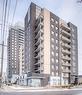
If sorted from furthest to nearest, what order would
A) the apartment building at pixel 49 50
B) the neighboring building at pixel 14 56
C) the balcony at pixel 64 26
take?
the neighboring building at pixel 14 56
the balcony at pixel 64 26
the apartment building at pixel 49 50

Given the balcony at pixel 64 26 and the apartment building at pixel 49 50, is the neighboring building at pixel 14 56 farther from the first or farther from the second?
the balcony at pixel 64 26

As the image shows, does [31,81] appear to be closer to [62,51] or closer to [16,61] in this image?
[62,51]

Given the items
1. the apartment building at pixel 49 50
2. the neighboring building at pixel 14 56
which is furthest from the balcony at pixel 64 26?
the neighboring building at pixel 14 56

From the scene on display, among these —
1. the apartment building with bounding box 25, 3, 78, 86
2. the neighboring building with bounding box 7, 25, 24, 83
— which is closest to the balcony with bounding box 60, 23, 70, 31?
the apartment building with bounding box 25, 3, 78, 86

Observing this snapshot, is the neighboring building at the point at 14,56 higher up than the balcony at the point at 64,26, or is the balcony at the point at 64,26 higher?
the balcony at the point at 64,26

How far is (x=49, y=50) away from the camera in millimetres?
42906

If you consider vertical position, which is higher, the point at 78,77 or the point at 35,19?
the point at 35,19

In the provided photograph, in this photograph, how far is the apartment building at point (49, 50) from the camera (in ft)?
137

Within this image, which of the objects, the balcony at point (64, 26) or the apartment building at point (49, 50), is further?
the balcony at point (64, 26)

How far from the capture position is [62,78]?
45812 mm

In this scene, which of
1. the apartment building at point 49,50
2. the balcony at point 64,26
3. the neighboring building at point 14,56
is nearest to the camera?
the apartment building at point 49,50

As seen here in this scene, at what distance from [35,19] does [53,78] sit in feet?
51.9

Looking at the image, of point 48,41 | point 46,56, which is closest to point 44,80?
point 46,56

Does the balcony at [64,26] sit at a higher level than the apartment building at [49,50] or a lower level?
higher
